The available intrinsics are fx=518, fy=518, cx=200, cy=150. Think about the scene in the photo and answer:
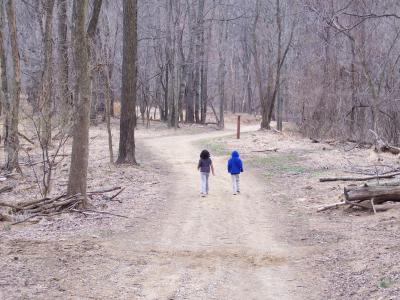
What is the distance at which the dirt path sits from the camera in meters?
7.14

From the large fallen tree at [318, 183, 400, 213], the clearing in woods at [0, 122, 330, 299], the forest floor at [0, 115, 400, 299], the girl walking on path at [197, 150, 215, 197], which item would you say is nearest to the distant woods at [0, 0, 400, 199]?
the forest floor at [0, 115, 400, 299]

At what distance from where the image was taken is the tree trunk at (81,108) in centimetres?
1123

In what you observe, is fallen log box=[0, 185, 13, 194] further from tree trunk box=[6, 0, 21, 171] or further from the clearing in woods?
the clearing in woods

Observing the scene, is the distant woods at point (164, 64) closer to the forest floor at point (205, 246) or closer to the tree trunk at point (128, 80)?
the tree trunk at point (128, 80)

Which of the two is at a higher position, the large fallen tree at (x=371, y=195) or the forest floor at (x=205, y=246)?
the large fallen tree at (x=371, y=195)

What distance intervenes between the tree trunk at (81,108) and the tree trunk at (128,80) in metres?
6.12

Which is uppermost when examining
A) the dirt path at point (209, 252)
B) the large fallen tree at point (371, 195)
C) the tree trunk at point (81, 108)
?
the tree trunk at point (81, 108)

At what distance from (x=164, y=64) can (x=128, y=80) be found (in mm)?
23348

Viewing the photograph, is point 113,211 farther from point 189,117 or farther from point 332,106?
point 189,117

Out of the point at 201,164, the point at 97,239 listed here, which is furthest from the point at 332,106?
the point at 97,239

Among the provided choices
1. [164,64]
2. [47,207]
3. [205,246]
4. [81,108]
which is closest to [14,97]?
[81,108]

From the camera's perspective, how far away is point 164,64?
4097 cm

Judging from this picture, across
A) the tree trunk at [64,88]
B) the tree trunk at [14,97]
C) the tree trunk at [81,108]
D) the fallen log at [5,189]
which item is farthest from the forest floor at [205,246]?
the tree trunk at [64,88]

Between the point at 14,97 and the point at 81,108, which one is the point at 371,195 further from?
the point at 14,97
